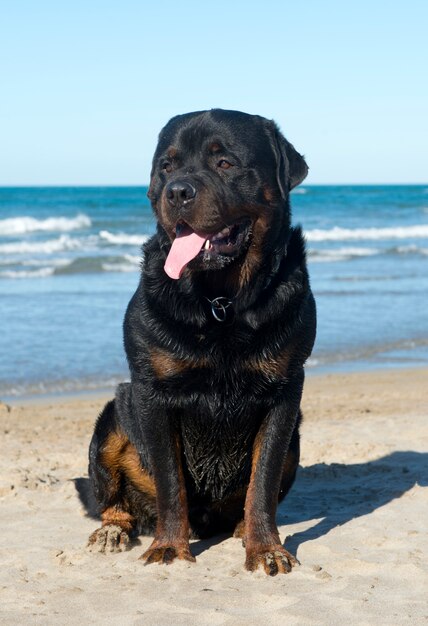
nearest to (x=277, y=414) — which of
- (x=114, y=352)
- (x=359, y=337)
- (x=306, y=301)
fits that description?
(x=306, y=301)

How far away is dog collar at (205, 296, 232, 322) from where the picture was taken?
389 cm

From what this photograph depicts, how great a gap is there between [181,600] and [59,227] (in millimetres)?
30018

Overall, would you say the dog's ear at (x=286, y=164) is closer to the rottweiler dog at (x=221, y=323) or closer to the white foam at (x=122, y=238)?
the rottweiler dog at (x=221, y=323)

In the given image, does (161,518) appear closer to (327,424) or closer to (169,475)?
(169,475)

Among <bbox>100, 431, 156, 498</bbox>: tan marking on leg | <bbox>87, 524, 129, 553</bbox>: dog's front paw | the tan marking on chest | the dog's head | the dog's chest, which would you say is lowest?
<bbox>87, 524, 129, 553</bbox>: dog's front paw

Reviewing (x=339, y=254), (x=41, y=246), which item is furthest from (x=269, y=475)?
(x=41, y=246)

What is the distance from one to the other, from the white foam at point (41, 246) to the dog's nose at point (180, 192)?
2140cm

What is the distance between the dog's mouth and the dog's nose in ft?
0.38

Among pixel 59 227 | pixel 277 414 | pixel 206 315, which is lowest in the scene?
pixel 59 227

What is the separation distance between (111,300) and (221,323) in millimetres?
10238

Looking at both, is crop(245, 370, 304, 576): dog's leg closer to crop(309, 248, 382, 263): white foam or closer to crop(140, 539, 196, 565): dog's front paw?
crop(140, 539, 196, 565): dog's front paw

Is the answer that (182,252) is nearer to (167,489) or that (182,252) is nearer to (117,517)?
(167,489)

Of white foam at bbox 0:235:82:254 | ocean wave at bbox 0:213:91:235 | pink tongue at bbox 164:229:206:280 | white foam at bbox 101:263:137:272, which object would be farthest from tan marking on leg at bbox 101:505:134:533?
ocean wave at bbox 0:213:91:235

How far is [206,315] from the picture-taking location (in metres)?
3.90
